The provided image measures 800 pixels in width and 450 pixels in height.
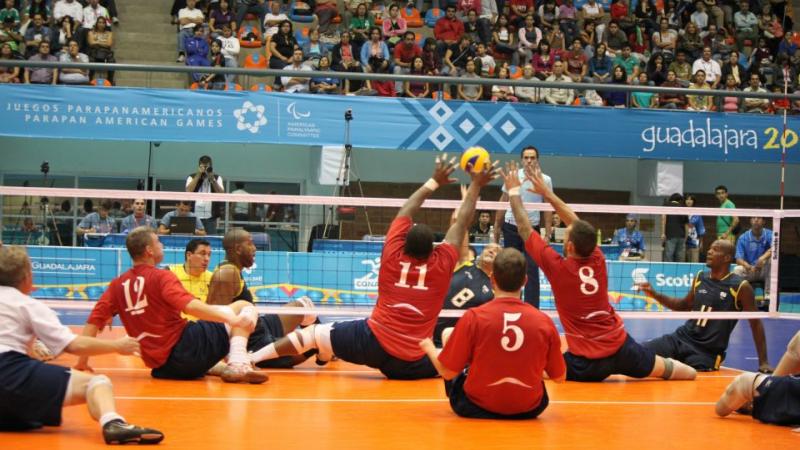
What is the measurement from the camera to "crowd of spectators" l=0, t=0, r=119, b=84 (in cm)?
1812

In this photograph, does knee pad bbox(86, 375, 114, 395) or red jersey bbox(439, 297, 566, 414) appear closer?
knee pad bbox(86, 375, 114, 395)

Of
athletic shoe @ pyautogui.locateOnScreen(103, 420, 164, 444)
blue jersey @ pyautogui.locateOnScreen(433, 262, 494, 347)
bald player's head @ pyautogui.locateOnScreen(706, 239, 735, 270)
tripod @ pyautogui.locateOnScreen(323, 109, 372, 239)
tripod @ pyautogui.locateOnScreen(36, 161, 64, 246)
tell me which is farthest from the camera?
tripod @ pyautogui.locateOnScreen(323, 109, 372, 239)

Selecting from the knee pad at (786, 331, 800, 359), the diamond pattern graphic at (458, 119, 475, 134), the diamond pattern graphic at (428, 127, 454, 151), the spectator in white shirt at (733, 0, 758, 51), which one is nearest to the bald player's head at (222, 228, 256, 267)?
the knee pad at (786, 331, 800, 359)

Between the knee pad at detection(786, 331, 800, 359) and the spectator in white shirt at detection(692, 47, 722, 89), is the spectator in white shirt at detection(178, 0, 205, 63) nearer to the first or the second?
the spectator in white shirt at detection(692, 47, 722, 89)

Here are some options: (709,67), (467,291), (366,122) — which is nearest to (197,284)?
(467,291)

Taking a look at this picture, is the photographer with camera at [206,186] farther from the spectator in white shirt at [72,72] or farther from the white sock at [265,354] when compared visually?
the white sock at [265,354]

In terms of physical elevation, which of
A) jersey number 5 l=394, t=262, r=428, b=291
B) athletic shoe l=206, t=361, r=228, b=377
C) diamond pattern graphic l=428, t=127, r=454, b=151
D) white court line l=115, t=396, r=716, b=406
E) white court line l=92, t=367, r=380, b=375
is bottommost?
white court line l=92, t=367, r=380, b=375

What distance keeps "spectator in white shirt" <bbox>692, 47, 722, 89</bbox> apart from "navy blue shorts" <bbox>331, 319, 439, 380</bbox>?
15893 millimetres

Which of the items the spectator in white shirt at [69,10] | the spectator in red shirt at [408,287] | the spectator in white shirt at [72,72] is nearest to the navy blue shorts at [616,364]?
the spectator in red shirt at [408,287]

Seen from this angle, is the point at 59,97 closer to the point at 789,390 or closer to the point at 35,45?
the point at 35,45

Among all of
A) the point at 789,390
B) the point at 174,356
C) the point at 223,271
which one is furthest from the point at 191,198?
the point at 789,390

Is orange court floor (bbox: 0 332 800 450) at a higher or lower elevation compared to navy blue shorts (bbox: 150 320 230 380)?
lower

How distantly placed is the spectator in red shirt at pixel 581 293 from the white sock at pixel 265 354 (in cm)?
237

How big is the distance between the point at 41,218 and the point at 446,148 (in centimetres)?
755
